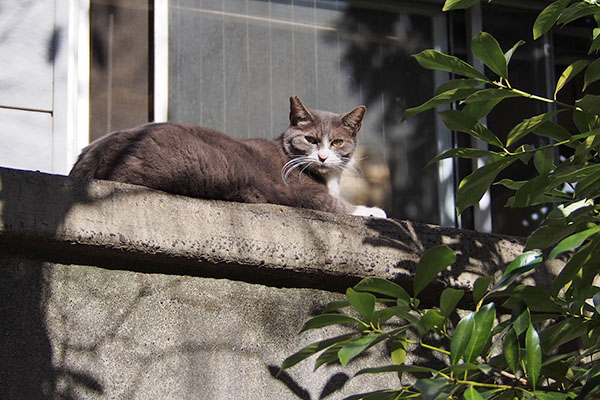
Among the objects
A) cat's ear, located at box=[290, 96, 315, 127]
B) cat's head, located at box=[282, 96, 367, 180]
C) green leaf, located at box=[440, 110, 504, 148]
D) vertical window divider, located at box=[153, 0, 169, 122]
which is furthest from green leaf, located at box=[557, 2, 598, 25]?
vertical window divider, located at box=[153, 0, 169, 122]

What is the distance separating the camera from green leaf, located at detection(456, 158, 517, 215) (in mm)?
1612

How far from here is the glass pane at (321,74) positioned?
3678 millimetres

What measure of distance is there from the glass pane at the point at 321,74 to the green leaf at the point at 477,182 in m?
2.09

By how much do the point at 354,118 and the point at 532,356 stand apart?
2291mm

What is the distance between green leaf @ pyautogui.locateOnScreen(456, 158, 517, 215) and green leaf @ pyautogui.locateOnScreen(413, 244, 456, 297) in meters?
0.18

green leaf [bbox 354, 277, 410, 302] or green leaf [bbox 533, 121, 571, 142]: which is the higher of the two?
green leaf [bbox 533, 121, 571, 142]

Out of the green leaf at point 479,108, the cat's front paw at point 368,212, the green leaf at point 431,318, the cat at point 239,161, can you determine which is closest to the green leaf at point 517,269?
the green leaf at point 431,318

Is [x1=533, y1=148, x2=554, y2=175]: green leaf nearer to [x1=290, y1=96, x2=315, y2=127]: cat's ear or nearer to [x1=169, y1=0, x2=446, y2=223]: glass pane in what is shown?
[x1=290, y1=96, x2=315, y2=127]: cat's ear

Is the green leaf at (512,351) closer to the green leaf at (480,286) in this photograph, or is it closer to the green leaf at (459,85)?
the green leaf at (480,286)

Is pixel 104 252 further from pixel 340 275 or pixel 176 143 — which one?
pixel 176 143

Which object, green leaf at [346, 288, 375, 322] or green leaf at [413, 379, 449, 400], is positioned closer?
green leaf at [413, 379, 449, 400]

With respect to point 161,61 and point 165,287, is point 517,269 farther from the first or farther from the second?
point 161,61

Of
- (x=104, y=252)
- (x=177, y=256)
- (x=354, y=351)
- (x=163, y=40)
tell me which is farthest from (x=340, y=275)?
(x=163, y=40)

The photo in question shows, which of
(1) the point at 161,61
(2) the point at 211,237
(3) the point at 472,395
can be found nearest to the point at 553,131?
(3) the point at 472,395
